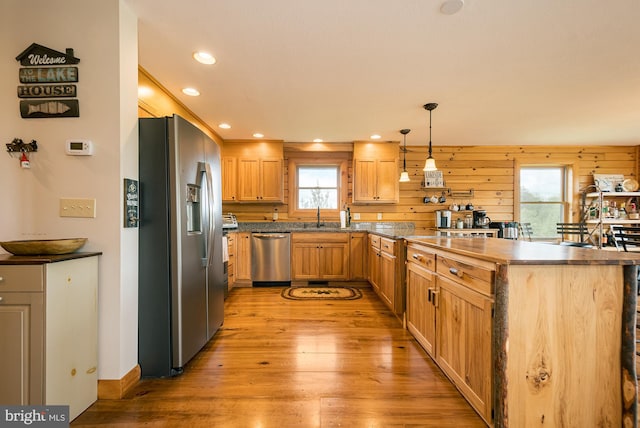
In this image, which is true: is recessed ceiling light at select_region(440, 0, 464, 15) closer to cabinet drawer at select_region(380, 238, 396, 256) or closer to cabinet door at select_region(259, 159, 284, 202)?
cabinet drawer at select_region(380, 238, 396, 256)

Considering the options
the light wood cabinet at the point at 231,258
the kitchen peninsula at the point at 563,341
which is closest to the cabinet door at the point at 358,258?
the light wood cabinet at the point at 231,258

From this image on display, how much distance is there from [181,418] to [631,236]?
4453 millimetres

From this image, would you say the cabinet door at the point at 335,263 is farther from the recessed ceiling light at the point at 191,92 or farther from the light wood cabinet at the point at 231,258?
the recessed ceiling light at the point at 191,92

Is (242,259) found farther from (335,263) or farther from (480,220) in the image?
(480,220)

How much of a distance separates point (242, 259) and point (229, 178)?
1393mm

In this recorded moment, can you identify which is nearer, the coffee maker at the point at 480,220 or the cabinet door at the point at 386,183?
the cabinet door at the point at 386,183

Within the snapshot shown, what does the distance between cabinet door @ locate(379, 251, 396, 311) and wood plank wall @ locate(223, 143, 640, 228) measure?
173cm

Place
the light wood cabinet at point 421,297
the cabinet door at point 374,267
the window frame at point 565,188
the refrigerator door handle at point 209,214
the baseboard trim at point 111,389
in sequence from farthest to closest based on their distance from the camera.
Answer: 1. the window frame at point 565,188
2. the cabinet door at point 374,267
3. the refrigerator door handle at point 209,214
4. the light wood cabinet at point 421,297
5. the baseboard trim at point 111,389

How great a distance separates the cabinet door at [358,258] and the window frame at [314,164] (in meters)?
0.83

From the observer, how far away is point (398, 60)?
219 cm

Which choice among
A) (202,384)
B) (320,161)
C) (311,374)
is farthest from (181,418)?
(320,161)

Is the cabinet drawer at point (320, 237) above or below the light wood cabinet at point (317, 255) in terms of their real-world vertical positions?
above

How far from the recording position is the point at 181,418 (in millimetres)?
1399

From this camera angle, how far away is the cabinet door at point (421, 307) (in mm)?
1874
